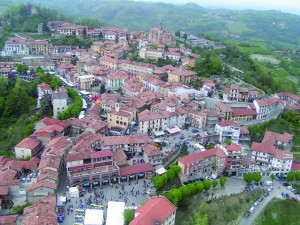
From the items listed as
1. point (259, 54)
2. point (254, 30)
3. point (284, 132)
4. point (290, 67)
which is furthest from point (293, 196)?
point (254, 30)

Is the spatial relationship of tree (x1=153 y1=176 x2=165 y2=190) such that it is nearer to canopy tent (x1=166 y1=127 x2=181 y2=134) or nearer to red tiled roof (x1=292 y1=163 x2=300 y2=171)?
canopy tent (x1=166 y1=127 x2=181 y2=134)

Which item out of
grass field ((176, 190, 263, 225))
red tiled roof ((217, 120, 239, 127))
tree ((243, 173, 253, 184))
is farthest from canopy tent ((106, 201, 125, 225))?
red tiled roof ((217, 120, 239, 127))

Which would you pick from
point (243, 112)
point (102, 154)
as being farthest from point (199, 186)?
point (243, 112)

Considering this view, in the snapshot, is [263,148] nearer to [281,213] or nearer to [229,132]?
[229,132]

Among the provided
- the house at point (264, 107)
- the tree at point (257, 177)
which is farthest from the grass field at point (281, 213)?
the house at point (264, 107)

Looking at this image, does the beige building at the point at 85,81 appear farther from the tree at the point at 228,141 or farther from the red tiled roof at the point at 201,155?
the red tiled roof at the point at 201,155
